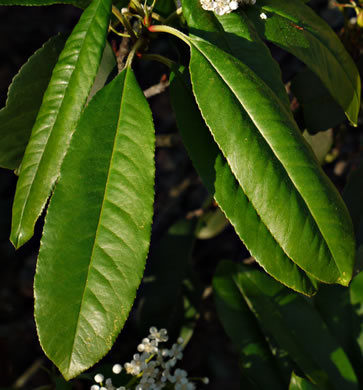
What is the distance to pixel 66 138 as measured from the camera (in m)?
0.88

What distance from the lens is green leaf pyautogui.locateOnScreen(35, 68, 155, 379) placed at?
0.84 m

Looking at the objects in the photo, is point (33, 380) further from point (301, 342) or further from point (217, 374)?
point (301, 342)

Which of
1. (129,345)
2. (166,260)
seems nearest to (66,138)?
(166,260)

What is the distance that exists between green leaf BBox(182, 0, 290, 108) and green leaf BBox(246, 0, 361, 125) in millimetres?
40

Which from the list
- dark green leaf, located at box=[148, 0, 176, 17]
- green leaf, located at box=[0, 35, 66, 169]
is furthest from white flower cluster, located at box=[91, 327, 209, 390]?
dark green leaf, located at box=[148, 0, 176, 17]

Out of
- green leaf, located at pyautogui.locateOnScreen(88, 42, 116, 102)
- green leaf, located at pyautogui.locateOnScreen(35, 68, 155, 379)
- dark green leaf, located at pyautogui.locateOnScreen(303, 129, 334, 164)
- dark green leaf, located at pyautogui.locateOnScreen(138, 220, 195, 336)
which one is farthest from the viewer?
dark green leaf, located at pyautogui.locateOnScreen(138, 220, 195, 336)

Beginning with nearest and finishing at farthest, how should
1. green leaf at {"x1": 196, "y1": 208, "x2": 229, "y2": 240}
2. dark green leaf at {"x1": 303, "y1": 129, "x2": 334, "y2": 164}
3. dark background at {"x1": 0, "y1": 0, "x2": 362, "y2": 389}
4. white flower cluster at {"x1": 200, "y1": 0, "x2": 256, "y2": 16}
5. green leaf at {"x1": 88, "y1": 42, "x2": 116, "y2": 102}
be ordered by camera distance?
white flower cluster at {"x1": 200, "y1": 0, "x2": 256, "y2": 16}
green leaf at {"x1": 88, "y1": 42, "x2": 116, "y2": 102}
dark green leaf at {"x1": 303, "y1": 129, "x2": 334, "y2": 164}
green leaf at {"x1": 196, "y1": 208, "x2": 229, "y2": 240}
dark background at {"x1": 0, "y1": 0, "x2": 362, "y2": 389}

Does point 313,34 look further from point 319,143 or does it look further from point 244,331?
point 244,331

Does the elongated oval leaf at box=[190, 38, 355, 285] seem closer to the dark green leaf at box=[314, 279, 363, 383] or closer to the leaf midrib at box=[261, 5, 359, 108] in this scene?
the leaf midrib at box=[261, 5, 359, 108]

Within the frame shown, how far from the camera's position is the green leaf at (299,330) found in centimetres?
124

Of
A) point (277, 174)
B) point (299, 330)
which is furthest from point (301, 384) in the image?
point (277, 174)

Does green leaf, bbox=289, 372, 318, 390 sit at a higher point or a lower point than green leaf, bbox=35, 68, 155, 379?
lower

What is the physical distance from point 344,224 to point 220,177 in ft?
0.73

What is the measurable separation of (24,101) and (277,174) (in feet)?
1.73
